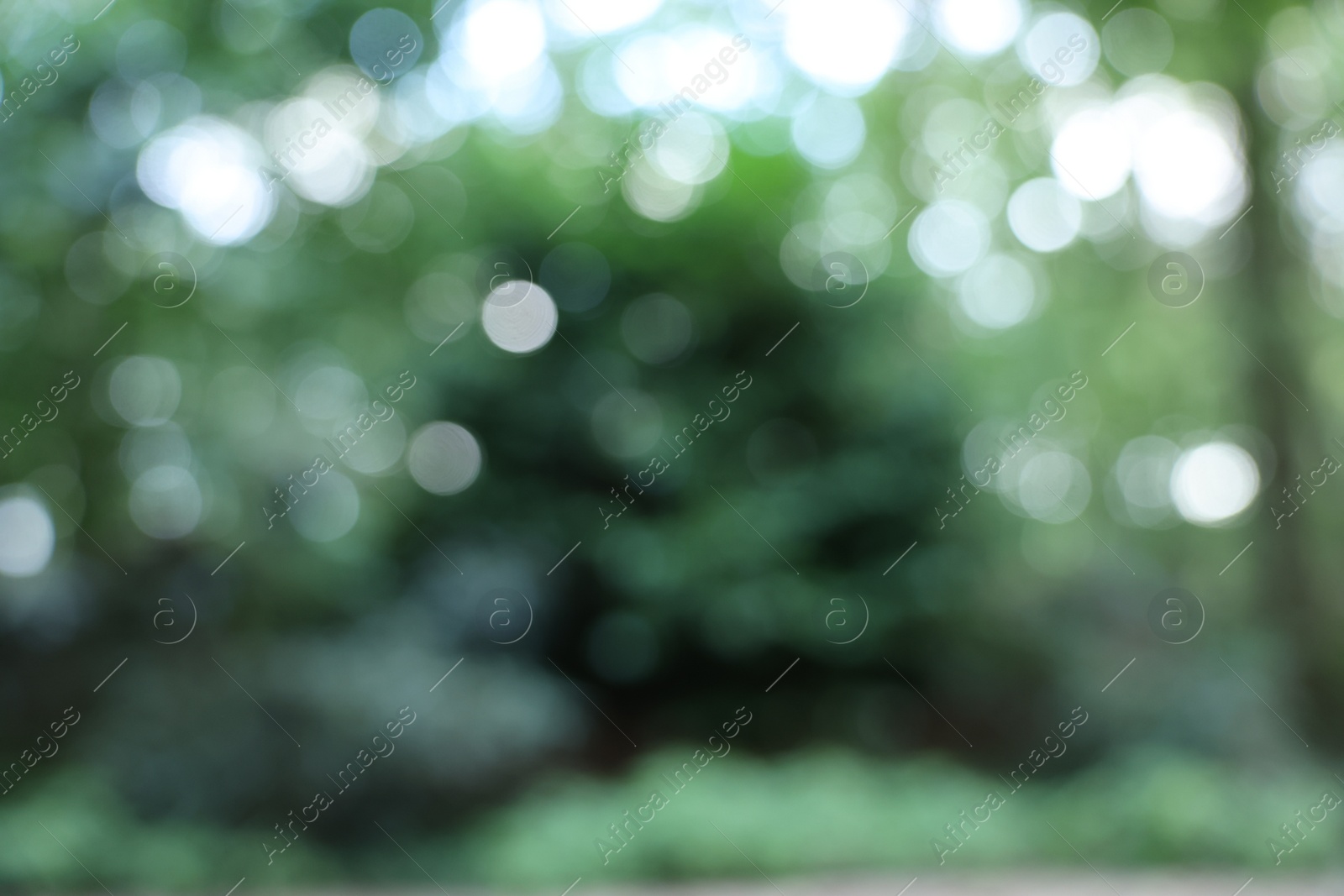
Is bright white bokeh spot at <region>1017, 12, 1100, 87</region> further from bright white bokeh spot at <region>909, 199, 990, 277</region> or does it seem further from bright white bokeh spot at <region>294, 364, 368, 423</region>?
bright white bokeh spot at <region>294, 364, 368, 423</region>

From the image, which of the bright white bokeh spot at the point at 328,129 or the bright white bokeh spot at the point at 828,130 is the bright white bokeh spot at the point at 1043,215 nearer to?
the bright white bokeh spot at the point at 828,130

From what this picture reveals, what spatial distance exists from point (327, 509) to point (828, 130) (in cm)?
605

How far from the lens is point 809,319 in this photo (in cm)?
863

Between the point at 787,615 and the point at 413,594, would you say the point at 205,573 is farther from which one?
the point at 787,615

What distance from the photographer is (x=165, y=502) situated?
251 inches

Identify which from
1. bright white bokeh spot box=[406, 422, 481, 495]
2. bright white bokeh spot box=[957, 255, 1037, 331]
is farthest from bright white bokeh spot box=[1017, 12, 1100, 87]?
bright white bokeh spot box=[406, 422, 481, 495]

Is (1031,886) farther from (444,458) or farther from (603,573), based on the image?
(444,458)

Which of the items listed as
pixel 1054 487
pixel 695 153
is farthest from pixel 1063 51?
pixel 1054 487

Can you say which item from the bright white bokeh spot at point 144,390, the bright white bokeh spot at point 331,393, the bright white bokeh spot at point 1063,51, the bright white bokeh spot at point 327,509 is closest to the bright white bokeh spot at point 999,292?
the bright white bokeh spot at point 1063,51

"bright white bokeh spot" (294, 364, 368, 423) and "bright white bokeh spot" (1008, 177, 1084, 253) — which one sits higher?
"bright white bokeh spot" (294, 364, 368, 423)

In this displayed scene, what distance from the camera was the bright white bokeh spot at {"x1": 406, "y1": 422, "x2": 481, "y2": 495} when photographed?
26.6 ft

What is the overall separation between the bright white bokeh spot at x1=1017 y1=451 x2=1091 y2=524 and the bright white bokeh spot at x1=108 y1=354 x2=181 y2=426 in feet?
24.7

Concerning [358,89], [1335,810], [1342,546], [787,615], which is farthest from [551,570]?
[1342,546]

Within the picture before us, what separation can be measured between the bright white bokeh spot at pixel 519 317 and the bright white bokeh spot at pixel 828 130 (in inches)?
112
